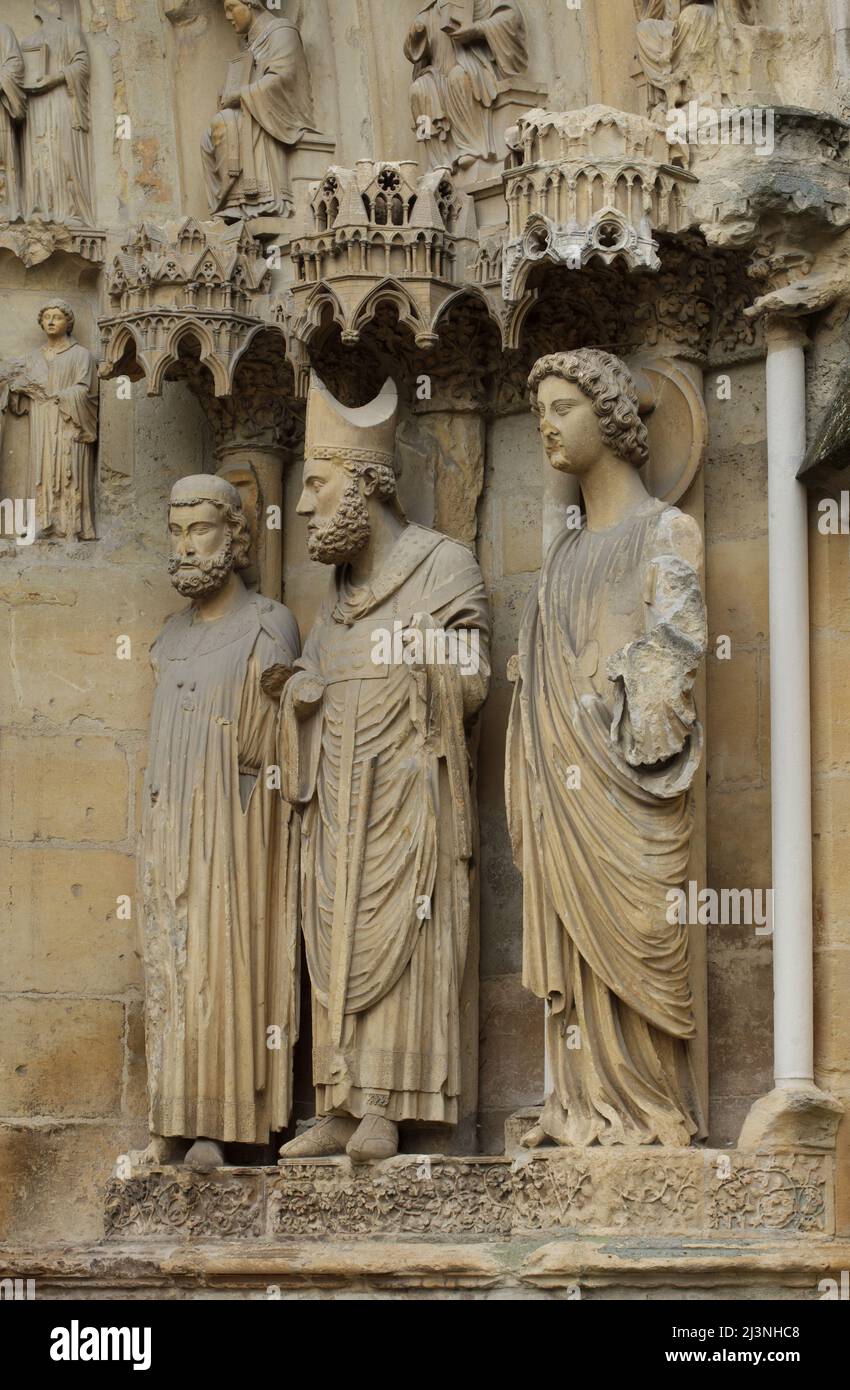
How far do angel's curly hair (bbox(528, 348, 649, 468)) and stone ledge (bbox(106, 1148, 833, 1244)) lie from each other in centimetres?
222

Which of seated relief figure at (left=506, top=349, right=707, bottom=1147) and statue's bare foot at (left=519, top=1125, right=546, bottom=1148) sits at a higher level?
seated relief figure at (left=506, top=349, right=707, bottom=1147)

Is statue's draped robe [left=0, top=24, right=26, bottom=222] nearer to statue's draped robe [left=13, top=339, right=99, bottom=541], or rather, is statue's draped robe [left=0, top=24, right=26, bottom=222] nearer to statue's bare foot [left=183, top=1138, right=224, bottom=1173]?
statue's draped robe [left=13, top=339, right=99, bottom=541]

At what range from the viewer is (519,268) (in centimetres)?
A: 1135

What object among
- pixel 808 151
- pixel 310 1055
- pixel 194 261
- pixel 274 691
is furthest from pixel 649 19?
pixel 310 1055

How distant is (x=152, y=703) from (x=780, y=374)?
2.56 meters

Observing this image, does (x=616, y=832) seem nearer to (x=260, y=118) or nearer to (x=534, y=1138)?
(x=534, y=1138)

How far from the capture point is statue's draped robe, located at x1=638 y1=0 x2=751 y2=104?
447 inches

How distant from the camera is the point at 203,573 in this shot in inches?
479

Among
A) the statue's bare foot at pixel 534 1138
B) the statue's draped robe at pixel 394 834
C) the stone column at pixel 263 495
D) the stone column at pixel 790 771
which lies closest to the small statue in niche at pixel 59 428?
the stone column at pixel 263 495

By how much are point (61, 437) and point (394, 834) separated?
208 cm

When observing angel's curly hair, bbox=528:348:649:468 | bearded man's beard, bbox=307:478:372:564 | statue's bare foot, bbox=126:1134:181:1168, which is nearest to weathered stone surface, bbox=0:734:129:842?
statue's bare foot, bbox=126:1134:181:1168

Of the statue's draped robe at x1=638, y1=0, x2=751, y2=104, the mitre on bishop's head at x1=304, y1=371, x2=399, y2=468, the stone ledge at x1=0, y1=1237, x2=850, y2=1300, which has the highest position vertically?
the statue's draped robe at x1=638, y1=0, x2=751, y2=104

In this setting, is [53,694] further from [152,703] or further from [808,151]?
[808,151]

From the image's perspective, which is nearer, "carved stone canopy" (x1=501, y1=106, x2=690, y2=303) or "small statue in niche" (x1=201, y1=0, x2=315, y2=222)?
"carved stone canopy" (x1=501, y1=106, x2=690, y2=303)
